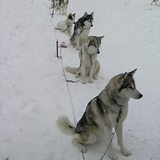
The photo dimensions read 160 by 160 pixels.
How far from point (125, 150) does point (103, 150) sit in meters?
0.29

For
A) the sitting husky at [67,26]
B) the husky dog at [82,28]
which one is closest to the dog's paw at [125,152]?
the husky dog at [82,28]

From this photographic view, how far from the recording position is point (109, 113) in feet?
12.3

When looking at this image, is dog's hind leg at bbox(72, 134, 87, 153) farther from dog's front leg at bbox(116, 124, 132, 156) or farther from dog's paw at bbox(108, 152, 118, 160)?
dog's front leg at bbox(116, 124, 132, 156)

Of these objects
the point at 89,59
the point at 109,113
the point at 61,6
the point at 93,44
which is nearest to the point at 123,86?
the point at 109,113

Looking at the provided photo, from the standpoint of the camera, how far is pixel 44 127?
15.0 feet

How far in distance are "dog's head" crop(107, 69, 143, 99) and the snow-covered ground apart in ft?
2.95

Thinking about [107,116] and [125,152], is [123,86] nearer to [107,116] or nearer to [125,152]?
[107,116]

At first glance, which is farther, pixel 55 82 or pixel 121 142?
pixel 55 82

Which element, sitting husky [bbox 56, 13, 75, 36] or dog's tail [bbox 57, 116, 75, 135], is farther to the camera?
sitting husky [bbox 56, 13, 75, 36]

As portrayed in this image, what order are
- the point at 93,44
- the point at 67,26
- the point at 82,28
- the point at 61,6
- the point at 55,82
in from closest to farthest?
the point at 93,44 → the point at 55,82 → the point at 82,28 → the point at 67,26 → the point at 61,6

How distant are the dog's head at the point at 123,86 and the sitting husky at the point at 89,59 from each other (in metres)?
2.39

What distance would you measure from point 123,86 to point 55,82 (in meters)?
2.73

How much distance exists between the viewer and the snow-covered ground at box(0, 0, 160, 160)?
4.19 metres

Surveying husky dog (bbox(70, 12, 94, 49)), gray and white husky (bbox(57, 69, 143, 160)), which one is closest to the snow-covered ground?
gray and white husky (bbox(57, 69, 143, 160))
